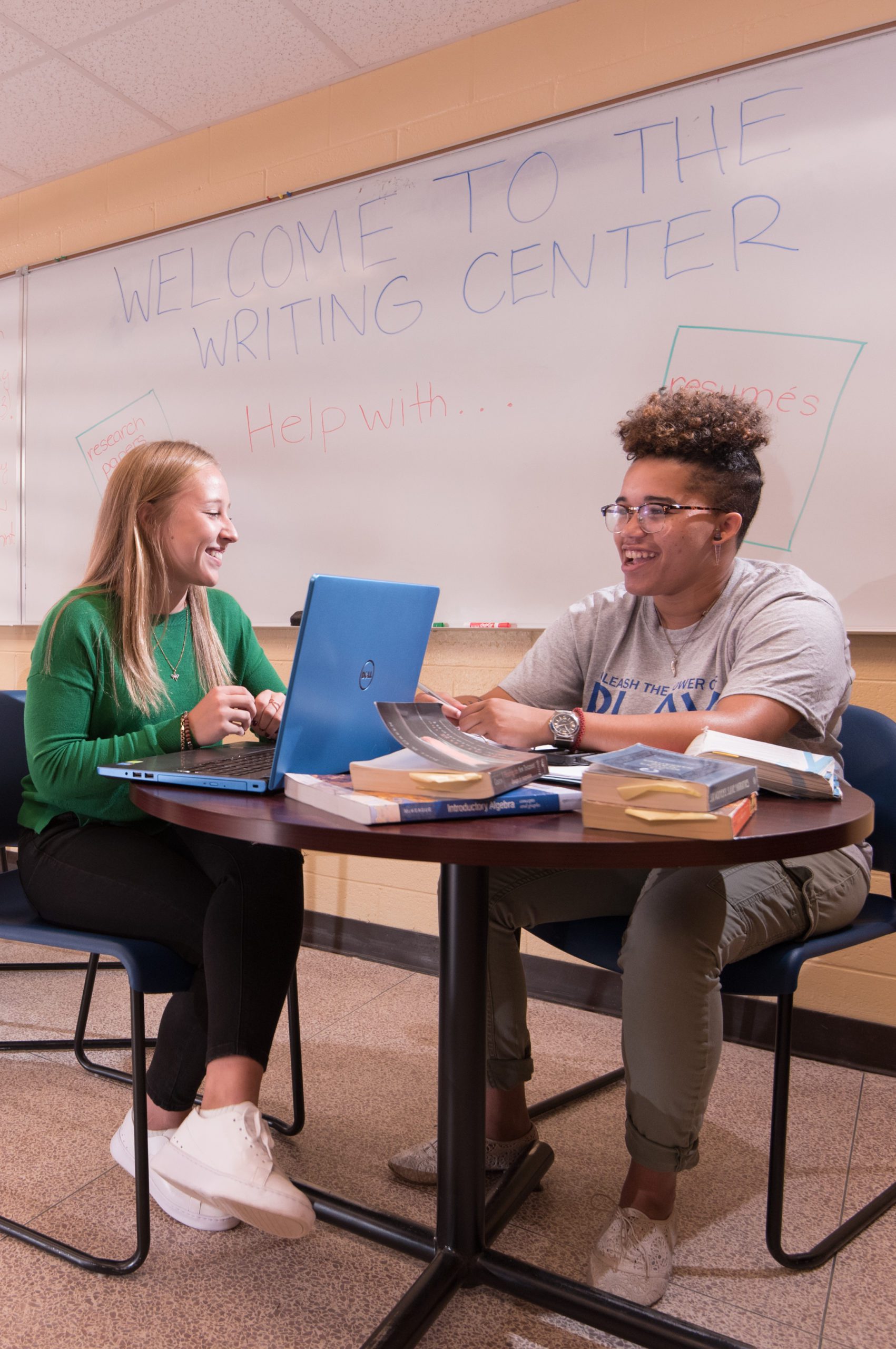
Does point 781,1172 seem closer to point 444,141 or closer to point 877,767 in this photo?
point 877,767

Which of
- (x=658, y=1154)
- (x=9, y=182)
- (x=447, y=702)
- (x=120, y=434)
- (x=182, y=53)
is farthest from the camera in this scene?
(x=9, y=182)

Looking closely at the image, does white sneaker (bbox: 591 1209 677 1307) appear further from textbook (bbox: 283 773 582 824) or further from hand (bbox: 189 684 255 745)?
hand (bbox: 189 684 255 745)

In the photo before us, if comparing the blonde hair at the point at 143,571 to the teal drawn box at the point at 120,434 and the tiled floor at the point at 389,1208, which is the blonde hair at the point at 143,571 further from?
the teal drawn box at the point at 120,434

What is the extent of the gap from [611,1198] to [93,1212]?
2.51 ft

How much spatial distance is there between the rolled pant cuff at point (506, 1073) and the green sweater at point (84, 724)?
66 centimetres

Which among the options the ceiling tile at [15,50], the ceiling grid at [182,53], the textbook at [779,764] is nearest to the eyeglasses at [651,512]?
the textbook at [779,764]

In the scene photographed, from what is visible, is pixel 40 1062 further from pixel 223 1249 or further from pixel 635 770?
pixel 635 770

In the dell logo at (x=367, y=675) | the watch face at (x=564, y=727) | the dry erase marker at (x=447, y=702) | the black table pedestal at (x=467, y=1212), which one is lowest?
the black table pedestal at (x=467, y=1212)

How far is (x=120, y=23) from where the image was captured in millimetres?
2266

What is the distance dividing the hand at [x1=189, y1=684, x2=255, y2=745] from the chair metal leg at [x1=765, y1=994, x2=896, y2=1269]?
32.4 inches

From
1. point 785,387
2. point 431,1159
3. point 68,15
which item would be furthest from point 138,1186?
point 68,15

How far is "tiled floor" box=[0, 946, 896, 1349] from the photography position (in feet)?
3.58

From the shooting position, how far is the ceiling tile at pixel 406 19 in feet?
7.02

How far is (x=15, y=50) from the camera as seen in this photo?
237cm
